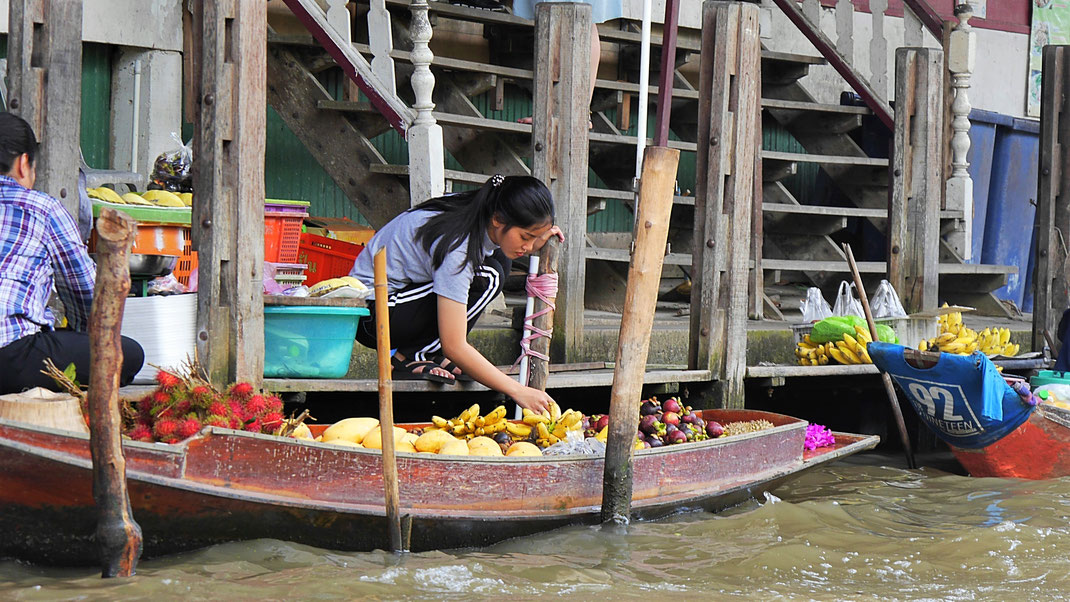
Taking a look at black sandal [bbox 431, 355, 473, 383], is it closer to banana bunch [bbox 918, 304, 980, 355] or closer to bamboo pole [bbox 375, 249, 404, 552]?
bamboo pole [bbox 375, 249, 404, 552]

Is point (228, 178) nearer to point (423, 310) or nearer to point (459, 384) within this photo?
point (423, 310)

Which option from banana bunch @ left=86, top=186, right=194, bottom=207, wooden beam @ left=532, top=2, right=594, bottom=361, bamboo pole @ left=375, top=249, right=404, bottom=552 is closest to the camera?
bamboo pole @ left=375, top=249, right=404, bottom=552

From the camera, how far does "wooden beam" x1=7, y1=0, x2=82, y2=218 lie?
15.4ft

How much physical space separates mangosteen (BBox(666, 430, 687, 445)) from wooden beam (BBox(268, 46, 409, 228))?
2600 millimetres

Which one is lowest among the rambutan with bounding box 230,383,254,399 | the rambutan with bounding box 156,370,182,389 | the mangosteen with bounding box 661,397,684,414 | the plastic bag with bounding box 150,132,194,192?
the mangosteen with bounding box 661,397,684,414

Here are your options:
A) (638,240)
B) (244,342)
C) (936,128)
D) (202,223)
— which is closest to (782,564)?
(638,240)

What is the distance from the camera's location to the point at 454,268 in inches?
199

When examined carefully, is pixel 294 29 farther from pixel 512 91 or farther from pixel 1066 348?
pixel 1066 348

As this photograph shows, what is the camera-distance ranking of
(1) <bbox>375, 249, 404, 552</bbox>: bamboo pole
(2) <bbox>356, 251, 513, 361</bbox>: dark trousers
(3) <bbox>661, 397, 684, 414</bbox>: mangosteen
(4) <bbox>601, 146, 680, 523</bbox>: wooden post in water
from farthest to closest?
(3) <bbox>661, 397, 684, 414</bbox>: mangosteen → (2) <bbox>356, 251, 513, 361</bbox>: dark trousers → (4) <bbox>601, 146, 680, 523</bbox>: wooden post in water → (1) <bbox>375, 249, 404, 552</bbox>: bamboo pole

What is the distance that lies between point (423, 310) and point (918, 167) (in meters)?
4.30

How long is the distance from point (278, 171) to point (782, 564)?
15.7 feet

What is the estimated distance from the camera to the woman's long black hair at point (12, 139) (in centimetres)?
424

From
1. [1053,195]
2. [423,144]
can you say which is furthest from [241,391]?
[1053,195]

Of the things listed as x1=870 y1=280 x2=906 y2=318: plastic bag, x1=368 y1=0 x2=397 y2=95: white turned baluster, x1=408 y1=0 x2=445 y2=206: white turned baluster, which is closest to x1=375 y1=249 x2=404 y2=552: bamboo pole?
x1=408 y1=0 x2=445 y2=206: white turned baluster
